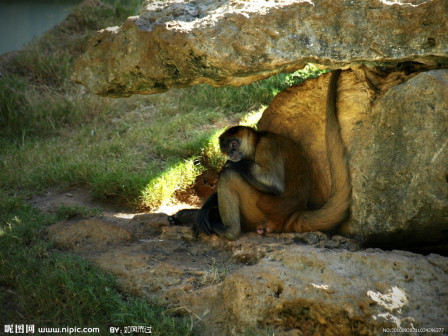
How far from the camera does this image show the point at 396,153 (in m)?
4.39

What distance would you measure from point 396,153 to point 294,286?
57.7 inches

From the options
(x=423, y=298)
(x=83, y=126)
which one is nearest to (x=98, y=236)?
(x=423, y=298)

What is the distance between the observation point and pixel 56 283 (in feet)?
13.8

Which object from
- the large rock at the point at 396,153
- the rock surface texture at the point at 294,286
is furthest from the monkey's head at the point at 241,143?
the rock surface texture at the point at 294,286

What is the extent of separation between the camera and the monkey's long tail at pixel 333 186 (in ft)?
15.5

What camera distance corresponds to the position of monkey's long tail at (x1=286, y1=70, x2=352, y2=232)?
15.5ft

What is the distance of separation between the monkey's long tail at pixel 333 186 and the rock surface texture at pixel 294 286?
0.17 metres

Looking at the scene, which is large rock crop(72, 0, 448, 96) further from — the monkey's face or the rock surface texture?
the rock surface texture

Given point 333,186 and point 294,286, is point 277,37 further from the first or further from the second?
point 294,286

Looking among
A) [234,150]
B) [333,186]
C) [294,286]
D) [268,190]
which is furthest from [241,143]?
[294,286]

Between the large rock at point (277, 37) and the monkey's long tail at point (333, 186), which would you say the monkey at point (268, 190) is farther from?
the large rock at point (277, 37)

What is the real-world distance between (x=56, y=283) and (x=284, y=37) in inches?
105

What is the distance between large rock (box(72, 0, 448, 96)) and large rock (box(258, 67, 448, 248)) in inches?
13.2

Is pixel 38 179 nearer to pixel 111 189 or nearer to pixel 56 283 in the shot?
pixel 111 189
